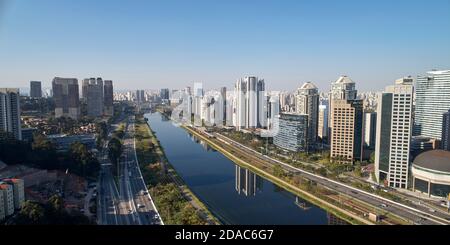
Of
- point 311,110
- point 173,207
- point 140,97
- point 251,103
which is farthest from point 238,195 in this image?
point 140,97

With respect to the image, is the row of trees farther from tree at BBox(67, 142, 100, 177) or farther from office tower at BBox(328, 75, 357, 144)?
office tower at BBox(328, 75, 357, 144)

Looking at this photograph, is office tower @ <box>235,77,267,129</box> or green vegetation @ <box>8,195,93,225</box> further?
office tower @ <box>235,77,267,129</box>

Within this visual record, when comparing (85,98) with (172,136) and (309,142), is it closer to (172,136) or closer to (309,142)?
(172,136)

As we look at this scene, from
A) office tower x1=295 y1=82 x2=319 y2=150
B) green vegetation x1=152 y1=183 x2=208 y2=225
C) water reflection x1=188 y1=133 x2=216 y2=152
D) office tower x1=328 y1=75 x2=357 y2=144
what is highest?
office tower x1=328 y1=75 x2=357 y2=144

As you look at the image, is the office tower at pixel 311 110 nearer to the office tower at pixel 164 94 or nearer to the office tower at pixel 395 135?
the office tower at pixel 395 135

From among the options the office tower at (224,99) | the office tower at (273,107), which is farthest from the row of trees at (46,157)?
the office tower at (224,99)

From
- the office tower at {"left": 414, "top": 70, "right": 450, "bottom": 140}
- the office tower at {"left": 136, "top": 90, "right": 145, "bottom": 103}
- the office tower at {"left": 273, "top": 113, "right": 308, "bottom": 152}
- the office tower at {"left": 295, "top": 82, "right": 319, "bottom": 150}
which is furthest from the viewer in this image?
the office tower at {"left": 136, "top": 90, "right": 145, "bottom": 103}

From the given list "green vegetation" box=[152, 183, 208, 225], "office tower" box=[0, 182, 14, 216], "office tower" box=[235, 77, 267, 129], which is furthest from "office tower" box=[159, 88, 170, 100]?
"office tower" box=[0, 182, 14, 216]
